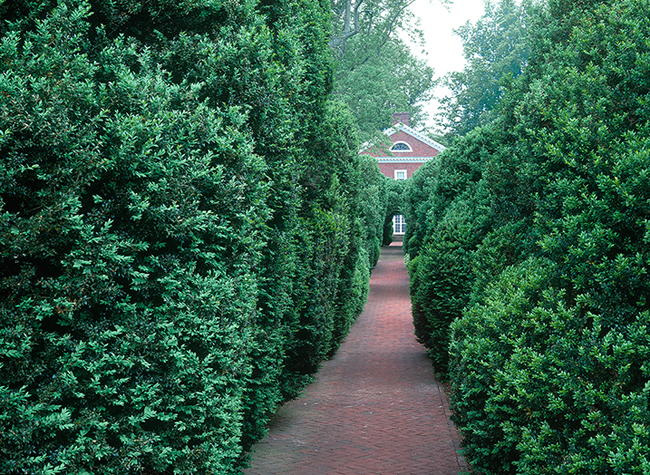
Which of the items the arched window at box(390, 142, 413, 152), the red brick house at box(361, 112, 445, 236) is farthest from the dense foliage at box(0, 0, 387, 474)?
the arched window at box(390, 142, 413, 152)

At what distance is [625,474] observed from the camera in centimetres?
280

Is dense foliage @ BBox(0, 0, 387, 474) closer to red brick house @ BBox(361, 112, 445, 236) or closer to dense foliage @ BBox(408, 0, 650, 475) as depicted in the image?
dense foliage @ BBox(408, 0, 650, 475)

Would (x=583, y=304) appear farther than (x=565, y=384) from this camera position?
Yes

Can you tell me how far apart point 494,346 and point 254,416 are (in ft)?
8.93

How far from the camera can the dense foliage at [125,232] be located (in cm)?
290

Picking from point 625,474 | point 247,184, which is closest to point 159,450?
point 247,184

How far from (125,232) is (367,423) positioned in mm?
4981

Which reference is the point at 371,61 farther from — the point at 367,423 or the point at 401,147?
the point at 367,423

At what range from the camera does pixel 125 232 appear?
335 cm

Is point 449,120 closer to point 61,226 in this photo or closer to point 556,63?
point 556,63

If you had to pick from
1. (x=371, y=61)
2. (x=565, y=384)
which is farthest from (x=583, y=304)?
(x=371, y=61)

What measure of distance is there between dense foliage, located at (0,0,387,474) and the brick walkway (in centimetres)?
222

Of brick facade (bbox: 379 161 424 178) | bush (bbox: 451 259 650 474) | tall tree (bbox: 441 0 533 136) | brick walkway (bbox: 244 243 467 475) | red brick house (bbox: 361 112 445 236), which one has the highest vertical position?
tall tree (bbox: 441 0 533 136)

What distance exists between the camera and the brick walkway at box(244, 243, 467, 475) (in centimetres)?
586
